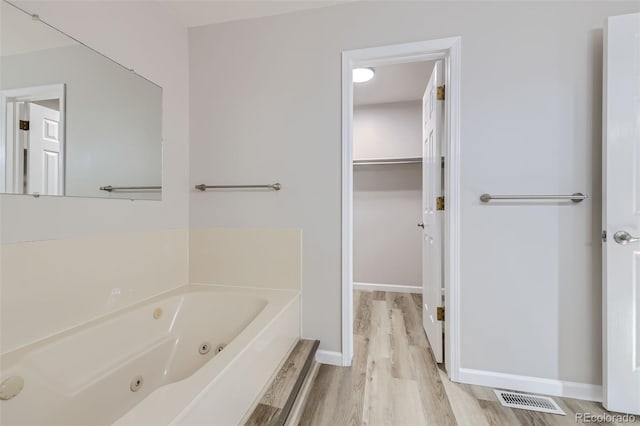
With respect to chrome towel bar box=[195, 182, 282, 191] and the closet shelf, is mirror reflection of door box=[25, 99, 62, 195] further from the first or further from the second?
the closet shelf

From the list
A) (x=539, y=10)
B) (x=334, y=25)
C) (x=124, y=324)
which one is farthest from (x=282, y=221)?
(x=539, y=10)

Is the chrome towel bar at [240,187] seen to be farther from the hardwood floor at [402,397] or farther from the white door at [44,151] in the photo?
the hardwood floor at [402,397]

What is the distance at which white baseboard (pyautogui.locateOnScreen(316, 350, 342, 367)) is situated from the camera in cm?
178

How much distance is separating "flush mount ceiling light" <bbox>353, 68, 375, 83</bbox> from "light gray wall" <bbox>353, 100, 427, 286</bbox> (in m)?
0.76

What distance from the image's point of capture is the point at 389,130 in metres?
3.33

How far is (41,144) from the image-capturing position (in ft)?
3.82

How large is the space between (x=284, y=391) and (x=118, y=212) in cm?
126

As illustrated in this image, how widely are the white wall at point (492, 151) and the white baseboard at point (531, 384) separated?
0.13 ft

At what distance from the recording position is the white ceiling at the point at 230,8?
174 centimetres

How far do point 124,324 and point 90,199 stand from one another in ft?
2.14

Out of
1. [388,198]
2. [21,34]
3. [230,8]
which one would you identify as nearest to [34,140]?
[21,34]

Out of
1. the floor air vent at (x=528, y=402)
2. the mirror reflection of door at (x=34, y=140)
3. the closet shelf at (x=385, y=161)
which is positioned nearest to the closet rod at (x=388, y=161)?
the closet shelf at (x=385, y=161)
